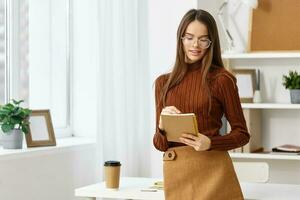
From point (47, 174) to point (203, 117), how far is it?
4.49ft

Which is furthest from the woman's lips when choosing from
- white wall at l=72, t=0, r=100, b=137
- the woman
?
white wall at l=72, t=0, r=100, b=137

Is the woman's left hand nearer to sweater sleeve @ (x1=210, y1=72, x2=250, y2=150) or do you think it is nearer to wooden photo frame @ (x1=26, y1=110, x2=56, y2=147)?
sweater sleeve @ (x1=210, y1=72, x2=250, y2=150)

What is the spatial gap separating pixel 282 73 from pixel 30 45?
166cm

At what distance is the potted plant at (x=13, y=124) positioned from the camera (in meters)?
3.09

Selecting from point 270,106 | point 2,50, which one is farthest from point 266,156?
point 2,50

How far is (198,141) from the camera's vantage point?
2168 mm

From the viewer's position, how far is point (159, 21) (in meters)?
3.97

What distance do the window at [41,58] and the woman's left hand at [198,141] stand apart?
153cm

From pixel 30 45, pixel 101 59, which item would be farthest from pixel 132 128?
pixel 30 45

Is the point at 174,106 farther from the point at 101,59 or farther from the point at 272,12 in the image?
Answer: the point at 272,12

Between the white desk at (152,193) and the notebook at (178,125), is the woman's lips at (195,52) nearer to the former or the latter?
the notebook at (178,125)

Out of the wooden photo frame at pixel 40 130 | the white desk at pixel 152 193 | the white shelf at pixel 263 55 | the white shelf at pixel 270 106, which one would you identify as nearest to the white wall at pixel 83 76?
the wooden photo frame at pixel 40 130

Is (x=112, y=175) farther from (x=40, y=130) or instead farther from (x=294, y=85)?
(x=294, y=85)

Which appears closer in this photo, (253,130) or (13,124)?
(13,124)
